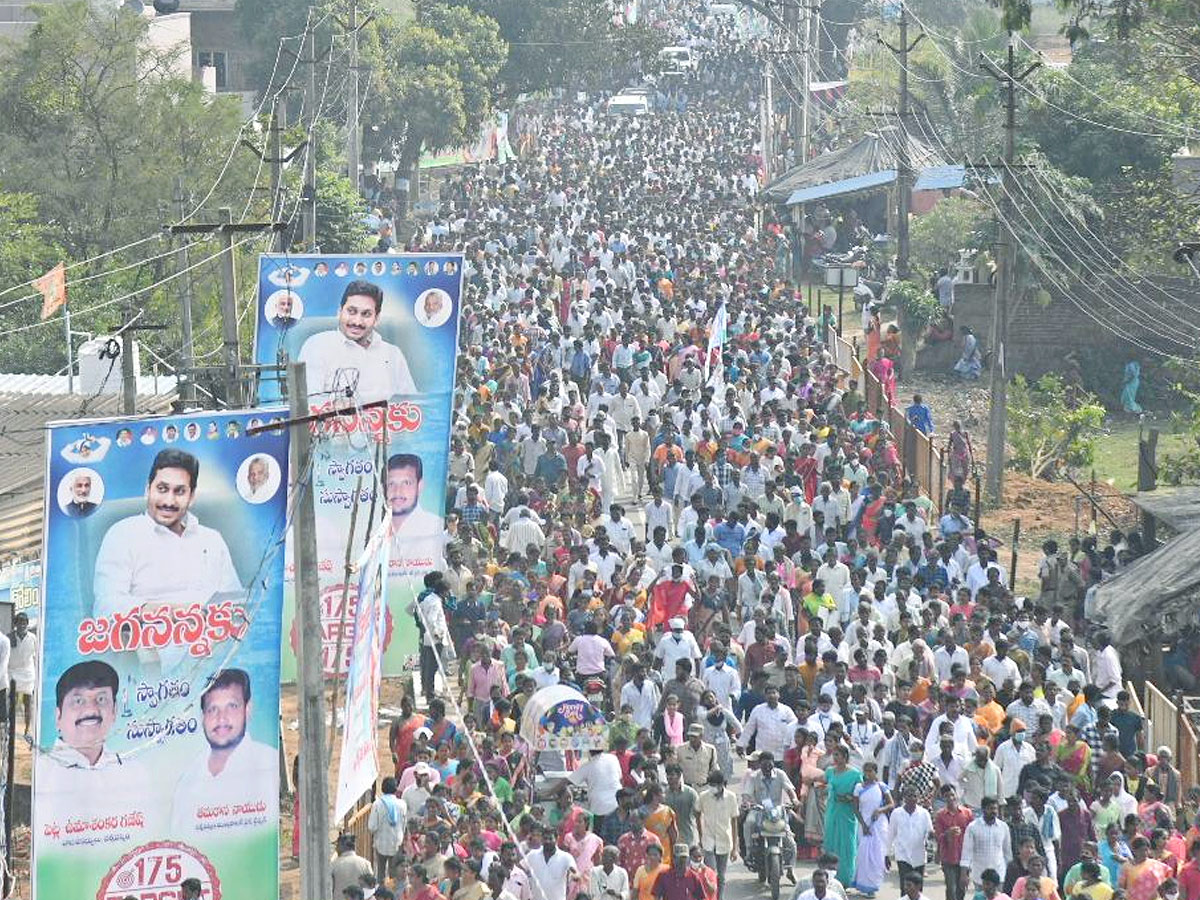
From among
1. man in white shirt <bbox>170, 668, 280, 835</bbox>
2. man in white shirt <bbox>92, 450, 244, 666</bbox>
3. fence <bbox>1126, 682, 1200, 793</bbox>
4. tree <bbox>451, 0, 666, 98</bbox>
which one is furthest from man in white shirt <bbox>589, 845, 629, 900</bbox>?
tree <bbox>451, 0, 666, 98</bbox>

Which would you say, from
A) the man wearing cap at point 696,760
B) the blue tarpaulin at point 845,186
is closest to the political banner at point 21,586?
the man wearing cap at point 696,760

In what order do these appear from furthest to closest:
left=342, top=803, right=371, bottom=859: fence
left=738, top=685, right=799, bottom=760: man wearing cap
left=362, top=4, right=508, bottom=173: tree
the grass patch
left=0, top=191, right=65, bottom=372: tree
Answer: left=362, top=4, right=508, bottom=173: tree
left=0, top=191, right=65, bottom=372: tree
the grass patch
left=738, top=685, right=799, bottom=760: man wearing cap
left=342, top=803, right=371, bottom=859: fence

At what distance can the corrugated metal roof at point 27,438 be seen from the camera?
23203 millimetres

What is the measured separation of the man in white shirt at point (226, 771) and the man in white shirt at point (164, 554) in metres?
0.37

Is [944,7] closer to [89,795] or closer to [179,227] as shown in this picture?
[179,227]

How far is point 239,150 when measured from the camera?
130 ft

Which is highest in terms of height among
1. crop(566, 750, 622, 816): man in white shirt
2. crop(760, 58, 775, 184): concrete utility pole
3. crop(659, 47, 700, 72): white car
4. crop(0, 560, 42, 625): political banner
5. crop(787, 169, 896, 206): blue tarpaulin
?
crop(659, 47, 700, 72): white car

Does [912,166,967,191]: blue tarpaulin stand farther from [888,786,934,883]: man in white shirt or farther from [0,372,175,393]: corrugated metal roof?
[888,786,934,883]: man in white shirt

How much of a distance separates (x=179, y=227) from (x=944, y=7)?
2514 inches

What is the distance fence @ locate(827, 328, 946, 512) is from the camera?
2959 centimetres

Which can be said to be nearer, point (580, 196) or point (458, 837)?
point (458, 837)

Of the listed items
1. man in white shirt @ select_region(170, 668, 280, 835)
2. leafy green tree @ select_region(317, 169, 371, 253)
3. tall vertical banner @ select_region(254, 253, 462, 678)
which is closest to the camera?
man in white shirt @ select_region(170, 668, 280, 835)

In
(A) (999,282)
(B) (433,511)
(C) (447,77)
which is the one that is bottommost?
(B) (433,511)

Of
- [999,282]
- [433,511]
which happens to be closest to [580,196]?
[999,282]
